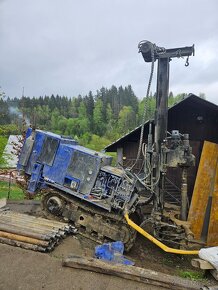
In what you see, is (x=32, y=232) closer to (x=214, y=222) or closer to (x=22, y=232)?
(x=22, y=232)

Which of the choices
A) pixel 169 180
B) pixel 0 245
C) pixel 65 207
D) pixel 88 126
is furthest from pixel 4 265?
pixel 88 126

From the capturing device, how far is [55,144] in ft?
34.8

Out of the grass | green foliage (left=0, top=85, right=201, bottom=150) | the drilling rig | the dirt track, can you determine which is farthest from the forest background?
the dirt track

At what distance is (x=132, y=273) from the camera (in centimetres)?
662

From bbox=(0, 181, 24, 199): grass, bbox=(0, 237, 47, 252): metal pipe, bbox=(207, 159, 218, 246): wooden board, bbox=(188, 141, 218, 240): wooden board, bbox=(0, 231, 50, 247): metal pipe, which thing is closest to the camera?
bbox=(0, 237, 47, 252): metal pipe

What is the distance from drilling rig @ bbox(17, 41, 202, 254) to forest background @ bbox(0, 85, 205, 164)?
4880 centimetres

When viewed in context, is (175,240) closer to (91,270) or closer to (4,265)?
(91,270)

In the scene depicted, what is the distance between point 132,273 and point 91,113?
82.3 metres

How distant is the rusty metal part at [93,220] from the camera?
9.50 m

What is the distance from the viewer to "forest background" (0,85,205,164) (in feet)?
245

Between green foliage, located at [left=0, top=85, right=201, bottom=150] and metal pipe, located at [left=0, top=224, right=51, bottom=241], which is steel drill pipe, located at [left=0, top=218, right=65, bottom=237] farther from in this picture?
green foliage, located at [left=0, top=85, right=201, bottom=150]

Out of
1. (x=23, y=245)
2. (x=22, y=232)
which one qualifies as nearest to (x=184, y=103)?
(x=22, y=232)

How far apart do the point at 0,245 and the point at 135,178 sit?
444cm

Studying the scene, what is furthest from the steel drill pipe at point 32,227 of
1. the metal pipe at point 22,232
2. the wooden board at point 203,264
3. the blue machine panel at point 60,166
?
the wooden board at point 203,264
